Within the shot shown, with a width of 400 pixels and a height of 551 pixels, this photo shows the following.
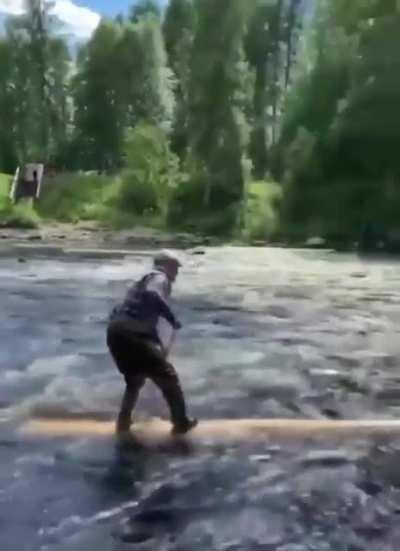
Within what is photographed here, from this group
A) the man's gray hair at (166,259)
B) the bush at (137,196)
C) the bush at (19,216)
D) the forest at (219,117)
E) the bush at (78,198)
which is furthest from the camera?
the bush at (78,198)

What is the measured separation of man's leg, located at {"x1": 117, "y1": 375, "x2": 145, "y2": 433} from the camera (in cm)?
1369

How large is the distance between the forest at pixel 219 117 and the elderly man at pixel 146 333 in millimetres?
50376

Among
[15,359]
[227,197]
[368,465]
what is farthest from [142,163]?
[368,465]

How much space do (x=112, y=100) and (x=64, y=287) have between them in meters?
67.4

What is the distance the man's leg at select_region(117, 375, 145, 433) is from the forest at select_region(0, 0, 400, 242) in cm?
5006

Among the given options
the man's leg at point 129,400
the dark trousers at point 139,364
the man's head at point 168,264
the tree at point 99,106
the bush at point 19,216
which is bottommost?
the bush at point 19,216

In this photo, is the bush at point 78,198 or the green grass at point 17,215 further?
the bush at point 78,198

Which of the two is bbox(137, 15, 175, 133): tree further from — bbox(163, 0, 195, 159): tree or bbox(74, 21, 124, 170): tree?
bbox(74, 21, 124, 170): tree

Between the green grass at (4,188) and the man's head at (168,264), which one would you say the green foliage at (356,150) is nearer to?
the green grass at (4,188)

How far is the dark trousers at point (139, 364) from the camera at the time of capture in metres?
13.3

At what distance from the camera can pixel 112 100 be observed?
100812 millimetres

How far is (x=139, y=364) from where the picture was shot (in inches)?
528

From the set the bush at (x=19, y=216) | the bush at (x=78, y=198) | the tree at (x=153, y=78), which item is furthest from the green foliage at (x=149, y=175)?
the tree at (x=153, y=78)

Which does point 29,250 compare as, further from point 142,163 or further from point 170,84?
point 170,84
